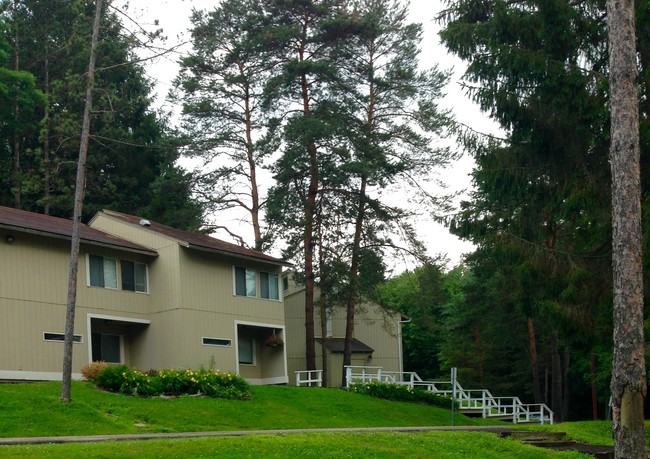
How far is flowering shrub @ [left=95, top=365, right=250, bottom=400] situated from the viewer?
27.0 metres

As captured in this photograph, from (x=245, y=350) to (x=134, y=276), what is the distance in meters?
6.23

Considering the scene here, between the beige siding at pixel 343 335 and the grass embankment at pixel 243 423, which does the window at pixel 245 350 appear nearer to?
the beige siding at pixel 343 335

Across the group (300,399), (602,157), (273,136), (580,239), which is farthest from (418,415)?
(273,136)

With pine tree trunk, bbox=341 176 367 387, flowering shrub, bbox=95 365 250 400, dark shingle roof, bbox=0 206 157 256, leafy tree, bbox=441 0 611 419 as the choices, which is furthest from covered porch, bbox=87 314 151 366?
leafy tree, bbox=441 0 611 419

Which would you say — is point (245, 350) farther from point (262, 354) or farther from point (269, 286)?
point (269, 286)

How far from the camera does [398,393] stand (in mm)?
34438

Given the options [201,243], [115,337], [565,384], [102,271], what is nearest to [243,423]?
[102,271]

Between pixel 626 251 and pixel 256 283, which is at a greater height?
pixel 256 283

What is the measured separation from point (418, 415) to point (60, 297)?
1244 centimetres

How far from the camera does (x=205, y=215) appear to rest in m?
43.0

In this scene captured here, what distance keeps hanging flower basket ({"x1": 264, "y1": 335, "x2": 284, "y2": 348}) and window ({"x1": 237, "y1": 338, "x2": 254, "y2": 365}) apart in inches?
31.3

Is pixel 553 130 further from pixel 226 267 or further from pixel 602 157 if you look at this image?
pixel 226 267

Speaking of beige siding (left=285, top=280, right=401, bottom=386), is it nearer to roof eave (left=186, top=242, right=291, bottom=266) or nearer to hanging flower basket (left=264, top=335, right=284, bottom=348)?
hanging flower basket (left=264, top=335, right=284, bottom=348)

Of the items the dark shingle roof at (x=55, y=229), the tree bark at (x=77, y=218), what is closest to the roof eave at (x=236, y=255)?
the dark shingle roof at (x=55, y=229)
